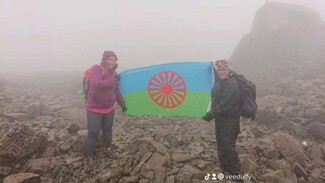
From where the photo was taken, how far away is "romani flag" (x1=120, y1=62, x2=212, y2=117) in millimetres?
8523

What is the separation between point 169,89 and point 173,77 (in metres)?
0.40

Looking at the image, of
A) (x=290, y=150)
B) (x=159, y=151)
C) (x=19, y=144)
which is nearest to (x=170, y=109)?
(x=159, y=151)

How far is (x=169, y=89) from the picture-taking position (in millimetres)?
8609

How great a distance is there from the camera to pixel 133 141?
853 centimetres

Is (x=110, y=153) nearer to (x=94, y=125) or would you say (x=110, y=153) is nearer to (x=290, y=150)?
(x=94, y=125)

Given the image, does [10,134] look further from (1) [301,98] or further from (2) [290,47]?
(2) [290,47]

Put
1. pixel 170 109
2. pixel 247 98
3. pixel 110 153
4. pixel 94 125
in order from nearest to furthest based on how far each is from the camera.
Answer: pixel 247 98 < pixel 94 125 < pixel 110 153 < pixel 170 109

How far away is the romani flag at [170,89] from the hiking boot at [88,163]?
2.44 meters

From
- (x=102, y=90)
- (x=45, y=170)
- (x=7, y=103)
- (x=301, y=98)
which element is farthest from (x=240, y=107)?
(x=7, y=103)

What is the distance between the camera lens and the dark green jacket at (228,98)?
19.4ft

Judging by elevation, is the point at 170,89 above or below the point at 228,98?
below

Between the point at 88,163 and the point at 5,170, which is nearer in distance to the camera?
the point at 5,170

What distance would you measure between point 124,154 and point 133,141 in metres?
0.98

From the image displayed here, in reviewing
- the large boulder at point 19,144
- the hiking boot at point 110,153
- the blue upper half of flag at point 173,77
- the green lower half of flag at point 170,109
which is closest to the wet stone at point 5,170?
the large boulder at point 19,144
